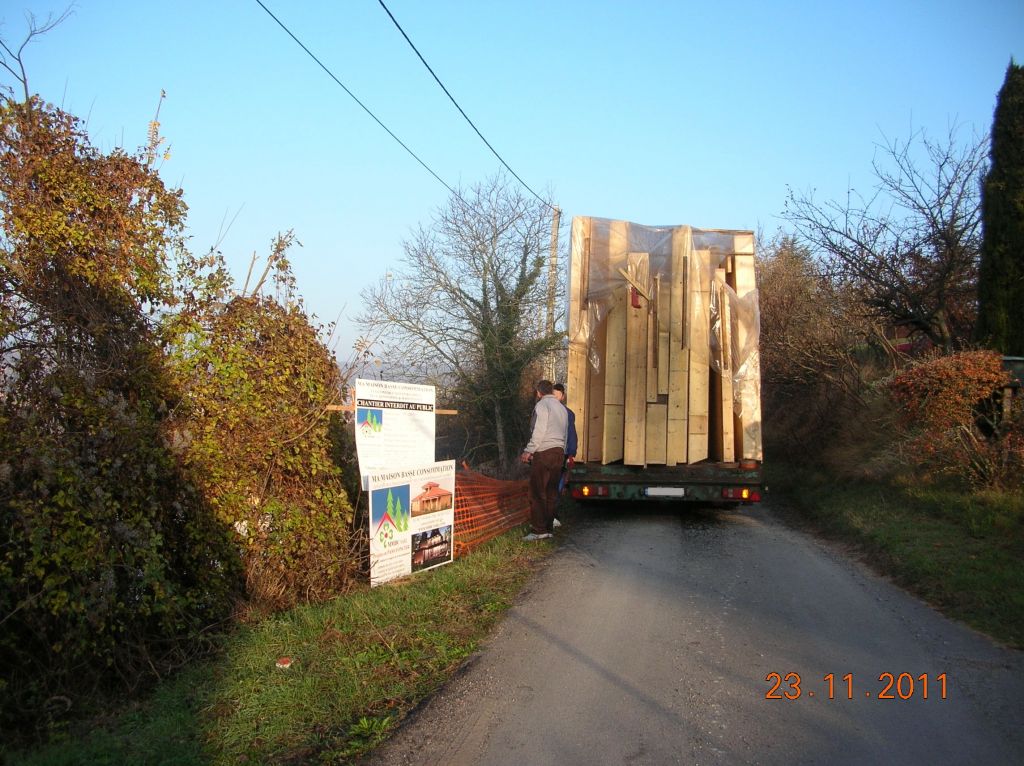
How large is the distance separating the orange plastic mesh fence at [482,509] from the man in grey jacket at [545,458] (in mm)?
637

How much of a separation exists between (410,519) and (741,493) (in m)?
5.12

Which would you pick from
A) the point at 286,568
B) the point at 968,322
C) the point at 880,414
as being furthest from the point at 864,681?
the point at 968,322

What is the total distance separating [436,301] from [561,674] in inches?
595

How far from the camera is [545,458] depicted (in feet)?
31.3

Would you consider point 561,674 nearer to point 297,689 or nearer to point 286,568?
point 297,689

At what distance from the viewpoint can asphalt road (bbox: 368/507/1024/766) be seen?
Result: 12.7 ft

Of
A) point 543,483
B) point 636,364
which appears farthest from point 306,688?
point 636,364

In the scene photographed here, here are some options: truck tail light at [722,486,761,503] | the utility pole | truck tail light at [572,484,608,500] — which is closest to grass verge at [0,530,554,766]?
truck tail light at [572,484,608,500]

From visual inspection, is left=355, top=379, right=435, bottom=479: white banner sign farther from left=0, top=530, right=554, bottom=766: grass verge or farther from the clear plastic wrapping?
the clear plastic wrapping

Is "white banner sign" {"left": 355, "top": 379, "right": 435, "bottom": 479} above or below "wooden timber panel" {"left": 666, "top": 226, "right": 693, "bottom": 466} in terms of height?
below

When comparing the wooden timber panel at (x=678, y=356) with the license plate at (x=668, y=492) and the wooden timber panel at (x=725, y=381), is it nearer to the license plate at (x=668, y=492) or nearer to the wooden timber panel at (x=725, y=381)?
the license plate at (x=668, y=492)

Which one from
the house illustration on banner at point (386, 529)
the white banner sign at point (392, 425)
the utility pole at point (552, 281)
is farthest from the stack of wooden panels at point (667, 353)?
the utility pole at point (552, 281)
